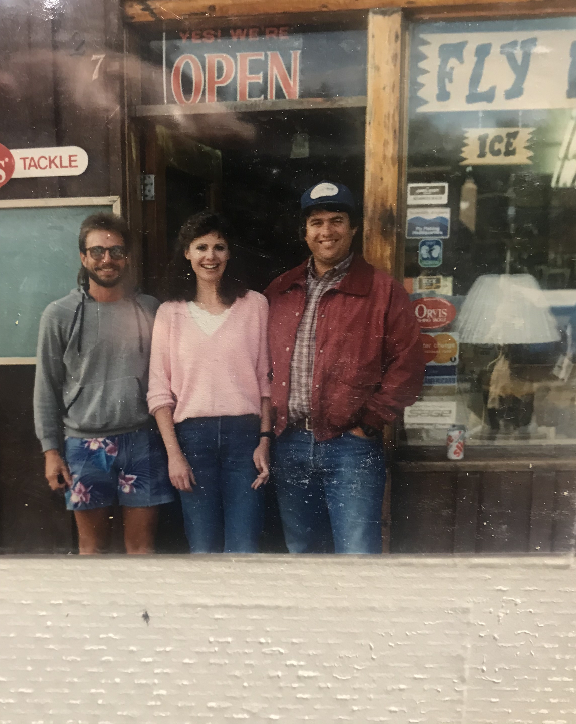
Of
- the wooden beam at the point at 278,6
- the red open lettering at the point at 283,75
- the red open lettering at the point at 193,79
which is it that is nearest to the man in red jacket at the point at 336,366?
the red open lettering at the point at 283,75

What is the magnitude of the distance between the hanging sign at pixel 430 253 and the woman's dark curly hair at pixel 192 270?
0.90 metres

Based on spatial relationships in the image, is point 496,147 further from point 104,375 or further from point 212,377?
point 104,375

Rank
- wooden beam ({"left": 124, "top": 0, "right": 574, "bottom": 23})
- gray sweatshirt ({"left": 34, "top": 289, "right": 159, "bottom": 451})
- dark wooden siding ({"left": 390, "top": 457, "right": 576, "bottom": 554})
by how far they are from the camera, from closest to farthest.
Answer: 1. wooden beam ({"left": 124, "top": 0, "right": 574, "bottom": 23})
2. gray sweatshirt ({"left": 34, "top": 289, "right": 159, "bottom": 451})
3. dark wooden siding ({"left": 390, "top": 457, "right": 576, "bottom": 554})

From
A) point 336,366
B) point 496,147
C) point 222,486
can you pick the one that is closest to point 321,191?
point 336,366

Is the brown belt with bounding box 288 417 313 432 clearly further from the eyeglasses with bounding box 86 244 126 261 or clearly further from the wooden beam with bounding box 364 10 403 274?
the eyeglasses with bounding box 86 244 126 261

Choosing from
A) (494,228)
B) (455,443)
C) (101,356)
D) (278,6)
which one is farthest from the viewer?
(455,443)

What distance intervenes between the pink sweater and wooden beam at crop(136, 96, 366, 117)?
86cm

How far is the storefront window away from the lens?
2514 millimetres

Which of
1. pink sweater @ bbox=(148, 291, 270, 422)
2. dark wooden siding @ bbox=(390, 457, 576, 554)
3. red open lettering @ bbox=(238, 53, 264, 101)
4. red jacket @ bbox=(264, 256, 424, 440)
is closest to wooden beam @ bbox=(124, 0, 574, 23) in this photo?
red open lettering @ bbox=(238, 53, 264, 101)

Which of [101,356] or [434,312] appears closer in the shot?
[101,356]

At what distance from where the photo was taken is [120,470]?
2607mm

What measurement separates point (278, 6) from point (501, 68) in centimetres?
106

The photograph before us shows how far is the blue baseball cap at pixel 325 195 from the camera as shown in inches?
96.7

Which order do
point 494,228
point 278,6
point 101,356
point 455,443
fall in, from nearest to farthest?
point 278,6 → point 101,356 → point 494,228 → point 455,443
